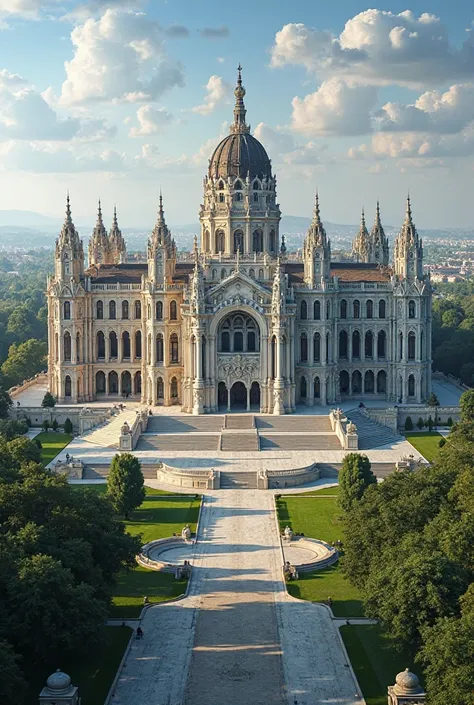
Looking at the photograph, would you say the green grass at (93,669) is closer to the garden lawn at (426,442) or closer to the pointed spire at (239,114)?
the garden lawn at (426,442)

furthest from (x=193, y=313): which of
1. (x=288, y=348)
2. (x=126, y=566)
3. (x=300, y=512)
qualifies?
(x=126, y=566)

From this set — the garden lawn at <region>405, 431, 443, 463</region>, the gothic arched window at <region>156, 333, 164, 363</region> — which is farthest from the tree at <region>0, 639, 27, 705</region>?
the gothic arched window at <region>156, 333, 164, 363</region>

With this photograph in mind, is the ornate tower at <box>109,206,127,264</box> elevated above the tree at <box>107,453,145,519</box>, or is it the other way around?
the ornate tower at <box>109,206,127,264</box>

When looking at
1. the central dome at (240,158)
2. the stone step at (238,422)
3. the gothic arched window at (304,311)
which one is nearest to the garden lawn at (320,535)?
the stone step at (238,422)

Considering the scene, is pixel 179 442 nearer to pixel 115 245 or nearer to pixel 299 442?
pixel 299 442

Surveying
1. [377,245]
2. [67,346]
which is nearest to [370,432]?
[67,346]

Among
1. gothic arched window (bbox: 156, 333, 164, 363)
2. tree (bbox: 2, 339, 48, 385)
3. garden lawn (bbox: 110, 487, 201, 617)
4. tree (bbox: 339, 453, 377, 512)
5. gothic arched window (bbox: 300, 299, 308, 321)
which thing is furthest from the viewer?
tree (bbox: 2, 339, 48, 385)

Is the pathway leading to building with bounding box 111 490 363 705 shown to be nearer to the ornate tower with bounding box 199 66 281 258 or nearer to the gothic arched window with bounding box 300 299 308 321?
the gothic arched window with bounding box 300 299 308 321
